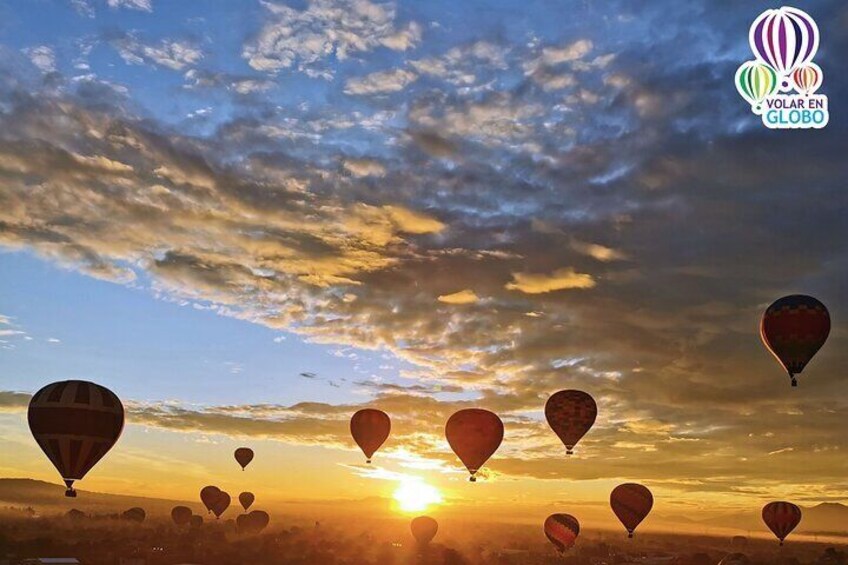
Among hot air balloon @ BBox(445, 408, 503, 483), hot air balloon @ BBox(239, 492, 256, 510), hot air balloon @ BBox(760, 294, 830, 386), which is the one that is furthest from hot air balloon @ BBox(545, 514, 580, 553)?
hot air balloon @ BBox(239, 492, 256, 510)

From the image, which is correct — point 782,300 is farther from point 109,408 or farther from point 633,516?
point 109,408

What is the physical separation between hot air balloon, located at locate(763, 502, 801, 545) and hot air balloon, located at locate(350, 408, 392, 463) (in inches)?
2187

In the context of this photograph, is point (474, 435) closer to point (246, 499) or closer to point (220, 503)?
point (220, 503)

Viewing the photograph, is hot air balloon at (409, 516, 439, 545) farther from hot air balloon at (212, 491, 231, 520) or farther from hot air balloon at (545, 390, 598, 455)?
hot air balloon at (545, 390, 598, 455)

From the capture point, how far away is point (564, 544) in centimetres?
10056

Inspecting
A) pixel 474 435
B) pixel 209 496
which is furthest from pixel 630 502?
pixel 209 496

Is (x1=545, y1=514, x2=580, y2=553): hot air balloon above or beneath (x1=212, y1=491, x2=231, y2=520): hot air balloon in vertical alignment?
beneath

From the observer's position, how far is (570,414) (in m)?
60.2

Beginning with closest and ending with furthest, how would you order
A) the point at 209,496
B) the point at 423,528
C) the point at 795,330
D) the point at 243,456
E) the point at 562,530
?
the point at 795,330 < the point at 562,530 < the point at 243,456 < the point at 423,528 < the point at 209,496

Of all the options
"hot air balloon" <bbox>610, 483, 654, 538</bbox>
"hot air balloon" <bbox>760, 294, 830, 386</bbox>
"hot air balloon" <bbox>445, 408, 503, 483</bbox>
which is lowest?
"hot air balloon" <bbox>610, 483, 654, 538</bbox>

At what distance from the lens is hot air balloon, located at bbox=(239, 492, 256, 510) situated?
185m

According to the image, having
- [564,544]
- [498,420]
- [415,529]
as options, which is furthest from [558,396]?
[415,529]

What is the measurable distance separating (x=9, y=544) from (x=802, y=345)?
199 m

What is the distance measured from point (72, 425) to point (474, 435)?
27414 mm
